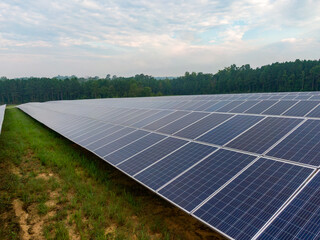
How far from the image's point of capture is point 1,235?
693 centimetres

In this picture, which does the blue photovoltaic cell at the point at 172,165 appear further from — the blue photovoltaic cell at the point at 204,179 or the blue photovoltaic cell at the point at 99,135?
the blue photovoltaic cell at the point at 99,135

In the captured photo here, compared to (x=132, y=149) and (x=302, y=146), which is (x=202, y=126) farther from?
(x=302, y=146)

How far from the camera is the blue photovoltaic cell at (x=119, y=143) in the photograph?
10.6m

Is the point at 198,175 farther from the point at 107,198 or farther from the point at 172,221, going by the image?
the point at 107,198

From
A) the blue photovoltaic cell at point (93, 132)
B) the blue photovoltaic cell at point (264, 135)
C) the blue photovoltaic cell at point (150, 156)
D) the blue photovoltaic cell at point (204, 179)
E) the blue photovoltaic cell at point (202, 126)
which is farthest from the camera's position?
the blue photovoltaic cell at point (93, 132)

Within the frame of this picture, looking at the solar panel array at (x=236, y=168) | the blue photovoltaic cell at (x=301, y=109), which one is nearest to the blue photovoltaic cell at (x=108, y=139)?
the solar panel array at (x=236, y=168)

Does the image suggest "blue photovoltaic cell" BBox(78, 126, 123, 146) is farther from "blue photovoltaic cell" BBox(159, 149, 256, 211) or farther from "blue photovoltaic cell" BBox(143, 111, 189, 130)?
"blue photovoltaic cell" BBox(159, 149, 256, 211)

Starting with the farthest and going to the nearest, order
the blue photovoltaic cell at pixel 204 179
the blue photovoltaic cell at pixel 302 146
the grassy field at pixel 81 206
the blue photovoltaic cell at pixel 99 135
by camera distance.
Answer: the blue photovoltaic cell at pixel 99 135
the grassy field at pixel 81 206
the blue photovoltaic cell at pixel 302 146
the blue photovoltaic cell at pixel 204 179

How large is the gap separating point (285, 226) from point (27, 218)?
850cm

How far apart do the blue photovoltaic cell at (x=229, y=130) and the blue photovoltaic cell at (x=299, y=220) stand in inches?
147

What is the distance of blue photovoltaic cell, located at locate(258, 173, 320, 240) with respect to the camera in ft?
13.6

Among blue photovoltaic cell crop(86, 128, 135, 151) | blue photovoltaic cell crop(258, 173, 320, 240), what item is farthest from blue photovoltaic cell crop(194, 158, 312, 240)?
blue photovoltaic cell crop(86, 128, 135, 151)

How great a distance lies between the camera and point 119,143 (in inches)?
440

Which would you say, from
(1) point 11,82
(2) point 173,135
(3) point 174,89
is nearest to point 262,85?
(3) point 174,89
